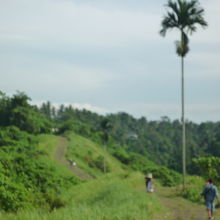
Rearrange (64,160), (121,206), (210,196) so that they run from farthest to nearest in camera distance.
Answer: (64,160), (210,196), (121,206)

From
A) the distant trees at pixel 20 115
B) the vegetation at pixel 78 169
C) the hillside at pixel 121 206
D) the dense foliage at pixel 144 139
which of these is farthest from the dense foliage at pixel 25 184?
Answer: the dense foliage at pixel 144 139

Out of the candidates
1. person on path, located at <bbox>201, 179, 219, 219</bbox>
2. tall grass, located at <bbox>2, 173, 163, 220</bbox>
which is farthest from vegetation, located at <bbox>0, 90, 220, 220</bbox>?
person on path, located at <bbox>201, 179, 219, 219</bbox>

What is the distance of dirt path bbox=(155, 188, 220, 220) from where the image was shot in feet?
53.6

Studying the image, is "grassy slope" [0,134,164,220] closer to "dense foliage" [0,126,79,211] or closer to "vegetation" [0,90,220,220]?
"vegetation" [0,90,220,220]

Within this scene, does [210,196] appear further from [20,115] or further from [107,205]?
[20,115]

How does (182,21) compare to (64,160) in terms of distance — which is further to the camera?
(64,160)

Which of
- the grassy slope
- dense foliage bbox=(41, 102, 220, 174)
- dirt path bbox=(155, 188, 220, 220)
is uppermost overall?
dense foliage bbox=(41, 102, 220, 174)

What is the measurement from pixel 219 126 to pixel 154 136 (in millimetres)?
34153

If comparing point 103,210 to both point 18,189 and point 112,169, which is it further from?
point 112,169

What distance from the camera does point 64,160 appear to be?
7038 centimetres

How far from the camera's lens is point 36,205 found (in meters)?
16.6

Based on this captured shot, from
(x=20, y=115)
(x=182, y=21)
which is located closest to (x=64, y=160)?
(x=20, y=115)

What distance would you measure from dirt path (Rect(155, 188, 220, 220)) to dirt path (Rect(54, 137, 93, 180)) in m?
37.4

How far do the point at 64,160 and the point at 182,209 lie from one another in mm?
52855
